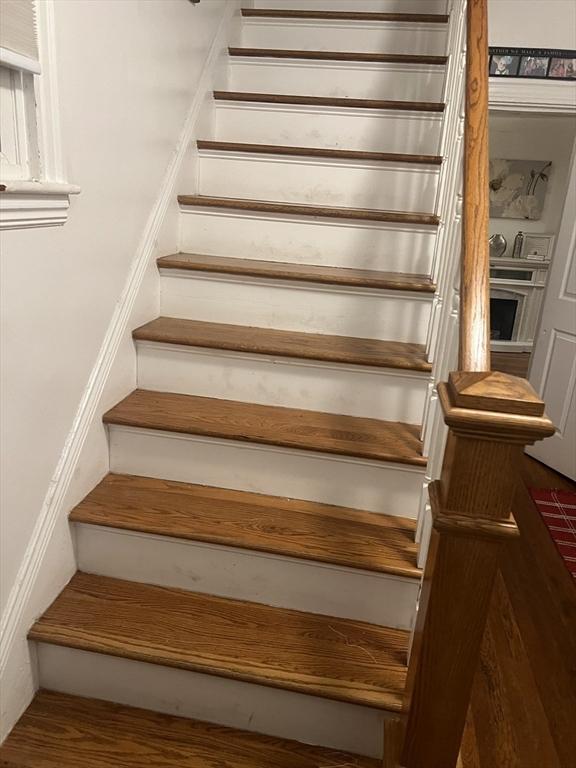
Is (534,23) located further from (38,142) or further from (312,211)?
(38,142)

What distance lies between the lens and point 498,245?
655cm

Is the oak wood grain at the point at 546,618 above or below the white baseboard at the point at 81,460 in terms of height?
below

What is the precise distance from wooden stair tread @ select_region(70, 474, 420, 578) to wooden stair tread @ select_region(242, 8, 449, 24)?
212cm

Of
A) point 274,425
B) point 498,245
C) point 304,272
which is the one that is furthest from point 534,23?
point 498,245

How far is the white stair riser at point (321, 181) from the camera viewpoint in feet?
6.95

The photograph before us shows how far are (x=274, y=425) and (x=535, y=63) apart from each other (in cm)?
Result: 257

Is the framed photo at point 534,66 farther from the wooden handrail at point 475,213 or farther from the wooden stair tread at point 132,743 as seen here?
the wooden stair tread at point 132,743

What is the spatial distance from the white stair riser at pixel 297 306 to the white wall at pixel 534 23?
2.02m

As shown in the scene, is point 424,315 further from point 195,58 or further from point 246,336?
point 195,58

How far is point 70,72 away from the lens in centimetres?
135

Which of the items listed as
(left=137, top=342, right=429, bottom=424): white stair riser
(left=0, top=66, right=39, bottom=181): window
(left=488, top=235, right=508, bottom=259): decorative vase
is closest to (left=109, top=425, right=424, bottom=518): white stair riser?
(left=137, top=342, right=429, bottom=424): white stair riser

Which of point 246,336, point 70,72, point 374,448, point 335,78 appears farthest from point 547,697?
point 335,78

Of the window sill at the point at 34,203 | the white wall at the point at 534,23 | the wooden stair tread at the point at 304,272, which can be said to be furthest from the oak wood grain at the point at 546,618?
the white wall at the point at 534,23

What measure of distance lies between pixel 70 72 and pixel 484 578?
1.39 m
